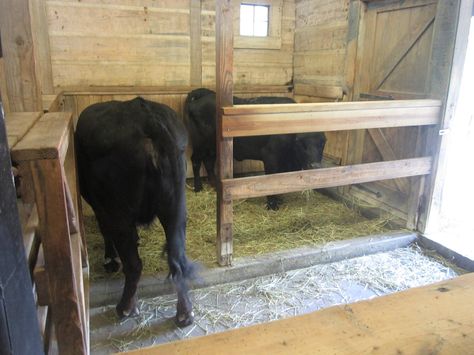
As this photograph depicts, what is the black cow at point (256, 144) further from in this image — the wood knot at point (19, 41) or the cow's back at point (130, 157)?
the wood knot at point (19, 41)

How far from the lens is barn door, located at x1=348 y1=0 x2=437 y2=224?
367 centimetres

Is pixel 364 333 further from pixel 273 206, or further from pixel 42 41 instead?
pixel 42 41

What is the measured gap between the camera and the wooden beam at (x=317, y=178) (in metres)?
3.03

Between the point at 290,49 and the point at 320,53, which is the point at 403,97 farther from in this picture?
the point at 290,49

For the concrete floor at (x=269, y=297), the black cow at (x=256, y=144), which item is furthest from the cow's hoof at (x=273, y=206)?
the concrete floor at (x=269, y=297)

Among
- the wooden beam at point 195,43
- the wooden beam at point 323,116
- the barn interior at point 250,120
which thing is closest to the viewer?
the barn interior at point 250,120

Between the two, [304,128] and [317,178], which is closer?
[304,128]

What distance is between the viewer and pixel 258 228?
4055mm

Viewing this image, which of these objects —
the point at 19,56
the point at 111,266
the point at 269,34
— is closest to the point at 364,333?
the point at 19,56

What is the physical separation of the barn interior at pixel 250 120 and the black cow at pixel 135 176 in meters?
0.19

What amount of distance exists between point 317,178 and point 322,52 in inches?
97.9

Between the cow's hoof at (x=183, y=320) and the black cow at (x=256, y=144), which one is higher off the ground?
the black cow at (x=256, y=144)

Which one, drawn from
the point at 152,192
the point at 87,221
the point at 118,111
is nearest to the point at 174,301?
the point at 152,192

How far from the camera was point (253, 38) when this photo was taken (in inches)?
215
